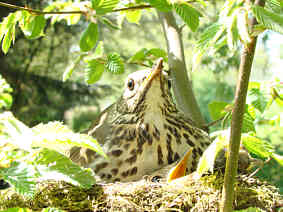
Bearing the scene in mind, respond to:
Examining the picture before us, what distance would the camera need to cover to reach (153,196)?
1.15m

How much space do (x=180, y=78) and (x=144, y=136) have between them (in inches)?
17.3

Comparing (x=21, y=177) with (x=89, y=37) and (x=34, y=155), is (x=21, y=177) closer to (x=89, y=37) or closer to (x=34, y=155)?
(x=34, y=155)

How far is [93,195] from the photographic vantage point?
1187mm

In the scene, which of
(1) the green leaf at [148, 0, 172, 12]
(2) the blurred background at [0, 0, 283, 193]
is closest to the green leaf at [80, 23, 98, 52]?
(1) the green leaf at [148, 0, 172, 12]

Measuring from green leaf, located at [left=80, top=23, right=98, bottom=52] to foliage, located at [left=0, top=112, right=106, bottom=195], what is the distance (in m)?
0.55

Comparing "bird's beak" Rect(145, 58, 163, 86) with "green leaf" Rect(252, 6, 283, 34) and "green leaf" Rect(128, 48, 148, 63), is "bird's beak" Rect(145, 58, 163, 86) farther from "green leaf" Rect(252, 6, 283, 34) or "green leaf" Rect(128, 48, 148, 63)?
"green leaf" Rect(252, 6, 283, 34)

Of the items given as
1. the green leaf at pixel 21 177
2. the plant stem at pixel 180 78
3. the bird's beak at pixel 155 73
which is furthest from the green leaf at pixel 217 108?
the green leaf at pixel 21 177

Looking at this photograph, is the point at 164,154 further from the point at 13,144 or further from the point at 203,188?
the point at 13,144

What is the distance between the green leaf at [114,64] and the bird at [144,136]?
187 mm

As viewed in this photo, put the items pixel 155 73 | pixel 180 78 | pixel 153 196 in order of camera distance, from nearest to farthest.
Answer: pixel 153 196 → pixel 155 73 → pixel 180 78

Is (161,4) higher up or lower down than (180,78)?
higher up

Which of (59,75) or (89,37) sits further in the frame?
(59,75)

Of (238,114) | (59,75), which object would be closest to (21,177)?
(238,114)

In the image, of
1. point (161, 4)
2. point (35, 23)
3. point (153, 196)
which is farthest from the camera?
point (35, 23)
